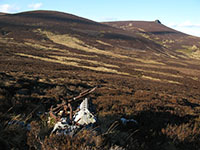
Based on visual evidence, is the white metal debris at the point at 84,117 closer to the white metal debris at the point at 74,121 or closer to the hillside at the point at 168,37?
the white metal debris at the point at 74,121

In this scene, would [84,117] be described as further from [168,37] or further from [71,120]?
[168,37]

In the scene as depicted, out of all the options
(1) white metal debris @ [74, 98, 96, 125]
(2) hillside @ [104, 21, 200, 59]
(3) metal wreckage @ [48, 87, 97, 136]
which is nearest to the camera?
(3) metal wreckage @ [48, 87, 97, 136]

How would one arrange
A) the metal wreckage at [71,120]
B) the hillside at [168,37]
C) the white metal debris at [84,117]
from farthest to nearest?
1. the hillside at [168,37]
2. the white metal debris at [84,117]
3. the metal wreckage at [71,120]

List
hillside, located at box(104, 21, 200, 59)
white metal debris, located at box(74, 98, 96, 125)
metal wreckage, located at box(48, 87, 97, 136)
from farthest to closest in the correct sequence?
hillside, located at box(104, 21, 200, 59) < white metal debris, located at box(74, 98, 96, 125) < metal wreckage, located at box(48, 87, 97, 136)

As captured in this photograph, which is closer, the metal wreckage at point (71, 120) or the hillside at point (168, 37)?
the metal wreckage at point (71, 120)

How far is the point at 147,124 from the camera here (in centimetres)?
550

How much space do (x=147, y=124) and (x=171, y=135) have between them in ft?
3.89

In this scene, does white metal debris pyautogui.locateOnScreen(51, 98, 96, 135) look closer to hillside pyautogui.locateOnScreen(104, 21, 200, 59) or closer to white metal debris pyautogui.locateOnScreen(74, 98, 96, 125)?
white metal debris pyautogui.locateOnScreen(74, 98, 96, 125)

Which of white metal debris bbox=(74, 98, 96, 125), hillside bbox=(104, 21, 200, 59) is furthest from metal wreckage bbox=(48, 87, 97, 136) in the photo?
hillside bbox=(104, 21, 200, 59)

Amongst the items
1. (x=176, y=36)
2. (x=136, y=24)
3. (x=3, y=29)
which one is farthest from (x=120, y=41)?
(x=136, y=24)

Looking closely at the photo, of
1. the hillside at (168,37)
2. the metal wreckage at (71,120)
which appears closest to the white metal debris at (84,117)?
the metal wreckage at (71,120)

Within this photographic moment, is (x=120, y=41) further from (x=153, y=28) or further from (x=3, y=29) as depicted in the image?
(x=153, y=28)

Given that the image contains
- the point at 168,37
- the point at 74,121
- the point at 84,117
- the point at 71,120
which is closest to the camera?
the point at 71,120

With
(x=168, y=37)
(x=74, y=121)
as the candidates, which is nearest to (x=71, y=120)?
(x=74, y=121)
